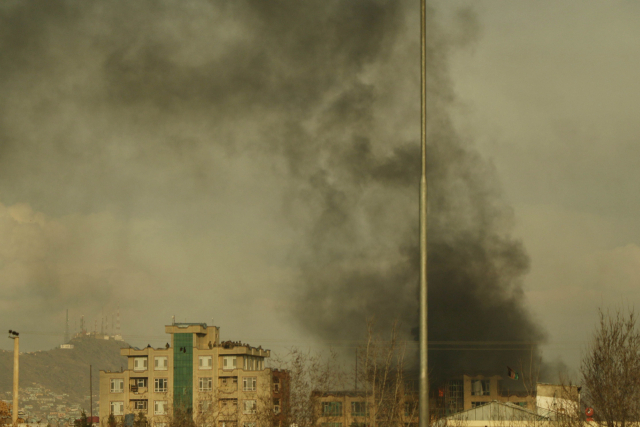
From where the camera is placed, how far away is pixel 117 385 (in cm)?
10606

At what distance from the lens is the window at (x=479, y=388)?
13288 centimetres

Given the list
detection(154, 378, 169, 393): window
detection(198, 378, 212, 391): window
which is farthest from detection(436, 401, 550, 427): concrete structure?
detection(154, 378, 169, 393): window

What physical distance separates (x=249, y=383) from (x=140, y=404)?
1661 cm

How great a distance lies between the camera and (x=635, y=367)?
2853cm

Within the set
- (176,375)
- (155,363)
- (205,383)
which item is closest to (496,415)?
(205,383)

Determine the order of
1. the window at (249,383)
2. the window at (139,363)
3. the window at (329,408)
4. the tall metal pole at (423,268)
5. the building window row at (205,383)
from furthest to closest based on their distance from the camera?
1. the window at (139,363)
2. the building window row at (205,383)
3. the window at (249,383)
4. the window at (329,408)
5. the tall metal pole at (423,268)

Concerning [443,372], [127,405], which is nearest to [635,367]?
[127,405]

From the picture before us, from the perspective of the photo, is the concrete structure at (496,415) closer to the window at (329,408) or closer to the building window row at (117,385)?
the window at (329,408)

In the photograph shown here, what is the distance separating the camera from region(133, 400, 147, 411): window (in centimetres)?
10488

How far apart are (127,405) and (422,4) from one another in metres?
97.4

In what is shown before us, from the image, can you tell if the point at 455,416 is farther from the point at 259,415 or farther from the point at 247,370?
the point at 247,370

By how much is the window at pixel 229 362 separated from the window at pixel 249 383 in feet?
11.7

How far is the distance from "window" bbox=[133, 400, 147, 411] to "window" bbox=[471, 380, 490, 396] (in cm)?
6012

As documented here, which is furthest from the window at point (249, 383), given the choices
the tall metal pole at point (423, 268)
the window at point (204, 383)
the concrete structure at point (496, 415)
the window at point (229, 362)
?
the tall metal pole at point (423, 268)
